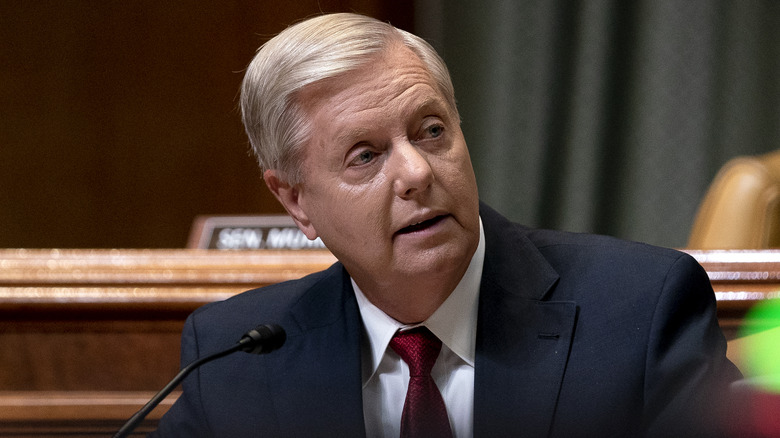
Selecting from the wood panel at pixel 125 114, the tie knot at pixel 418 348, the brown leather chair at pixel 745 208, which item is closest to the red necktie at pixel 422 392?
the tie knot at pixel 418 348

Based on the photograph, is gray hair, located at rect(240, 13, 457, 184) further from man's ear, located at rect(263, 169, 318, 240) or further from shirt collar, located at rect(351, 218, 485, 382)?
shirt collar, located at rect(351, 218, 485, 382)

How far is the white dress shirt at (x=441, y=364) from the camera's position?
4.33 feet

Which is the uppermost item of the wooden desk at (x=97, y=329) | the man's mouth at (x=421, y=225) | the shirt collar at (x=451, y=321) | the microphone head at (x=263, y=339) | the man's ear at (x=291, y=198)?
the man's mouth at (x=421, y=225)

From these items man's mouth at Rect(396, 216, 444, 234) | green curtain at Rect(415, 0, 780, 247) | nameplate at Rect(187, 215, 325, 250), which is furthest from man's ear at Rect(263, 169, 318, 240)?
green curtain at Rect(415, 0, 780, 247)

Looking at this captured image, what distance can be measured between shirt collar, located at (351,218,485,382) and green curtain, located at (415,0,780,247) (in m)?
1.49

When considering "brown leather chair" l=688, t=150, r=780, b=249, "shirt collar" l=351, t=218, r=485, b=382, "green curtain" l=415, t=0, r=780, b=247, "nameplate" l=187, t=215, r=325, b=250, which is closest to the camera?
"shirt collar" l=351, t=218, r=485, b=382

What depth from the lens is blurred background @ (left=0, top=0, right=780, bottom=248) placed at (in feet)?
9.07

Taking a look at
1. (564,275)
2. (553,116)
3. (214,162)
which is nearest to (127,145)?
(214,162)

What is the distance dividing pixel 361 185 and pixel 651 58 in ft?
6.11

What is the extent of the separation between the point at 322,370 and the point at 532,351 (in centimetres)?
37

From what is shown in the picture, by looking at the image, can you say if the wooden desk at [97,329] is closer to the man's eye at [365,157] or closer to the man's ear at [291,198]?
the man's ear at [291,198]

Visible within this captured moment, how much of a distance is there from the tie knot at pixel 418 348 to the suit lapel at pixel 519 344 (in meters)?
0.08

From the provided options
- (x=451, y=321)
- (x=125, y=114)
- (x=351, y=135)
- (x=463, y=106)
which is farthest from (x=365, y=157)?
(x=125, y=114)

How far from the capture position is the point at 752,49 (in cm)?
274
